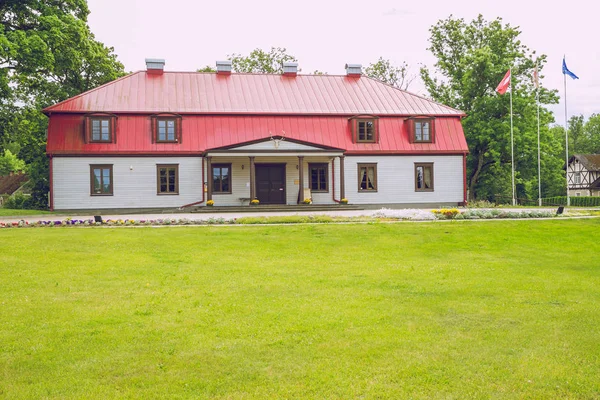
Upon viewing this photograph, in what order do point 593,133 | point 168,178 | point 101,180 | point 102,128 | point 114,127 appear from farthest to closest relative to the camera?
point 593,133 < point 168,178 < point 114,127 < point 102,128 < point 101,180

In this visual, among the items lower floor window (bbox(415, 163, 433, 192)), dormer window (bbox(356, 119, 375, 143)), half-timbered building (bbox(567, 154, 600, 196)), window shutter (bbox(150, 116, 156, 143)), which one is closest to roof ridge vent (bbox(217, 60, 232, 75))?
window shutter (bbox(150, 116, 156, 143))

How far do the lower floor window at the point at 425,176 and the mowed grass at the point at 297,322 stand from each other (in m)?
20.1

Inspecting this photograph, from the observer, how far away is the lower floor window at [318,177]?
3350 cm

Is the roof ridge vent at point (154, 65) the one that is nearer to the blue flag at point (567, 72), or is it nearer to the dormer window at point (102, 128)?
the dormer window at point (102, 128)

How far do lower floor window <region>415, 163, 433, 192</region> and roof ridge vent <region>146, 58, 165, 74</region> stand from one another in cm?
1625

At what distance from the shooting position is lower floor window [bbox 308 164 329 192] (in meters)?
33.5

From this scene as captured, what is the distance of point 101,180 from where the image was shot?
31156mm

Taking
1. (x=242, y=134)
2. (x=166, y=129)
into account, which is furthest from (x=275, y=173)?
(x=166, y=129)

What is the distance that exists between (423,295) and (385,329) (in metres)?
2.11

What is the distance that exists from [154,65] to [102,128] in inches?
252

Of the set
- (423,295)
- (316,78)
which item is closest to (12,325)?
(423,295)

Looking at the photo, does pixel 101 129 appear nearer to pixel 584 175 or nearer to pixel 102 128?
pixel 102 128

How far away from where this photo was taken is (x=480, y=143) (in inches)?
1655

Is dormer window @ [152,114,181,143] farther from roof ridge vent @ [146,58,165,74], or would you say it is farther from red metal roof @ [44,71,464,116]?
roof ridge vent @ [146,58,165,74]
